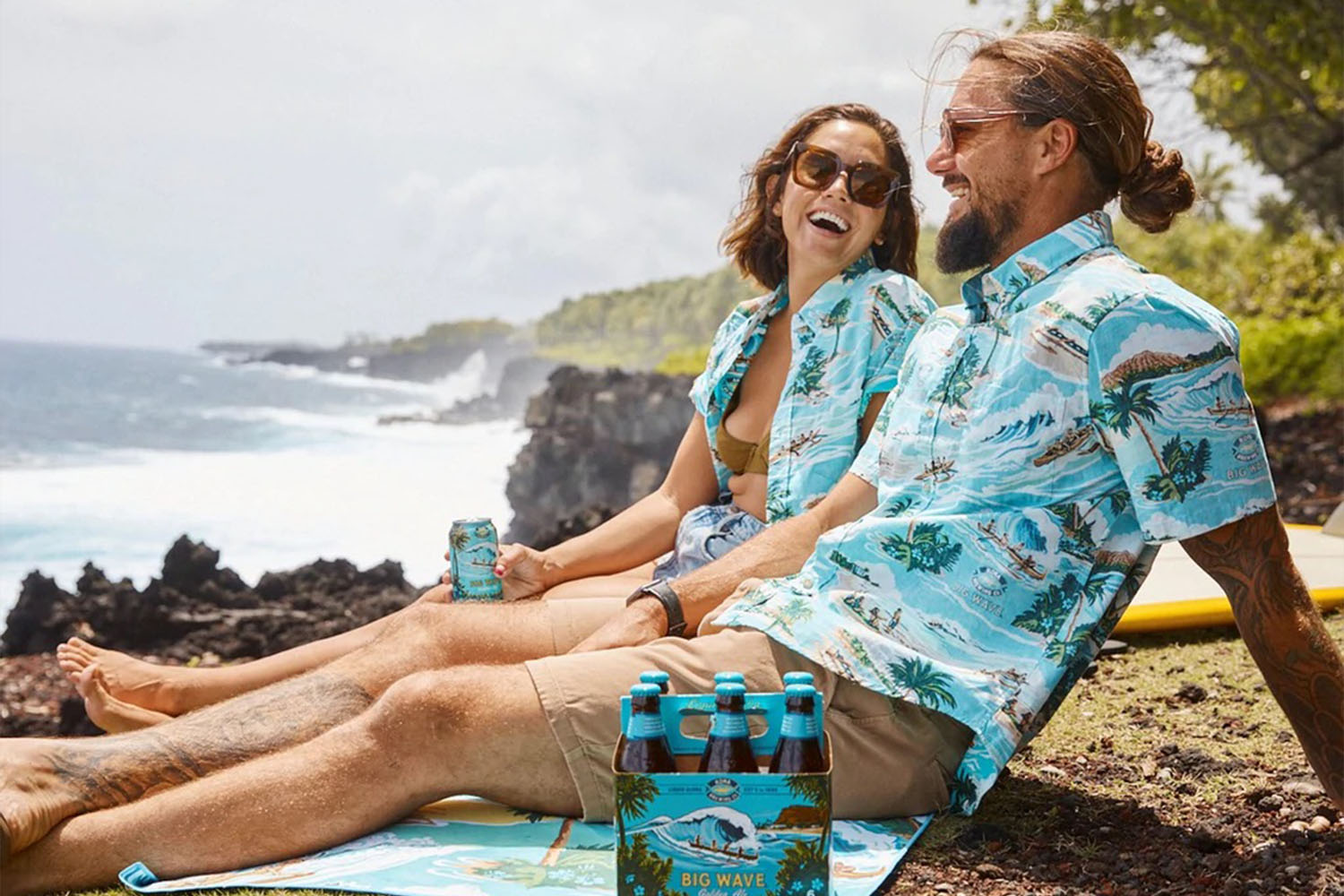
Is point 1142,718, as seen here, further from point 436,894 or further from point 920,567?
point 436,894

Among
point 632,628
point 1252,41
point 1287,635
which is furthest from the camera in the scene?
point 1252,41

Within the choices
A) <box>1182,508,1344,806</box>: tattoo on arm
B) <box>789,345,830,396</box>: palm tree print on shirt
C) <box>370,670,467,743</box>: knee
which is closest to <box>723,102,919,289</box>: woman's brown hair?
→ <box>789,345,830,396</box>: palm tree print on shirt

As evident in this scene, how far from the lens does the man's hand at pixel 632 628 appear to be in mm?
3408

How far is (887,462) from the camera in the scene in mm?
3301

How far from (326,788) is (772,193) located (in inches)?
90.8

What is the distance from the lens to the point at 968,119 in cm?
327

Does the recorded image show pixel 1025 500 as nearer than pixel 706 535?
Yes

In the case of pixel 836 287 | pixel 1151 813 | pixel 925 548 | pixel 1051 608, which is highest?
pixel 836 287

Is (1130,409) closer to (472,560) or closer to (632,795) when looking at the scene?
(632,795)

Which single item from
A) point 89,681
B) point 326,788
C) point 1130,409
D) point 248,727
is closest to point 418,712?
point 326,788

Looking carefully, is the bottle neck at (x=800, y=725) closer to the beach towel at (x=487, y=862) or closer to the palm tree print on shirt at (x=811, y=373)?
the beach towel at (x=487, y=862)

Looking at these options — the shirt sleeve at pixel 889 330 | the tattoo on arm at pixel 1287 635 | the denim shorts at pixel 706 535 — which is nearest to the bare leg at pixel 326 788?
the denim shorts at pixel 706 535

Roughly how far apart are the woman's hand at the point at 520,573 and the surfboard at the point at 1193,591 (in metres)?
1.98

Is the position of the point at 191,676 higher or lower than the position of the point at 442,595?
lower
